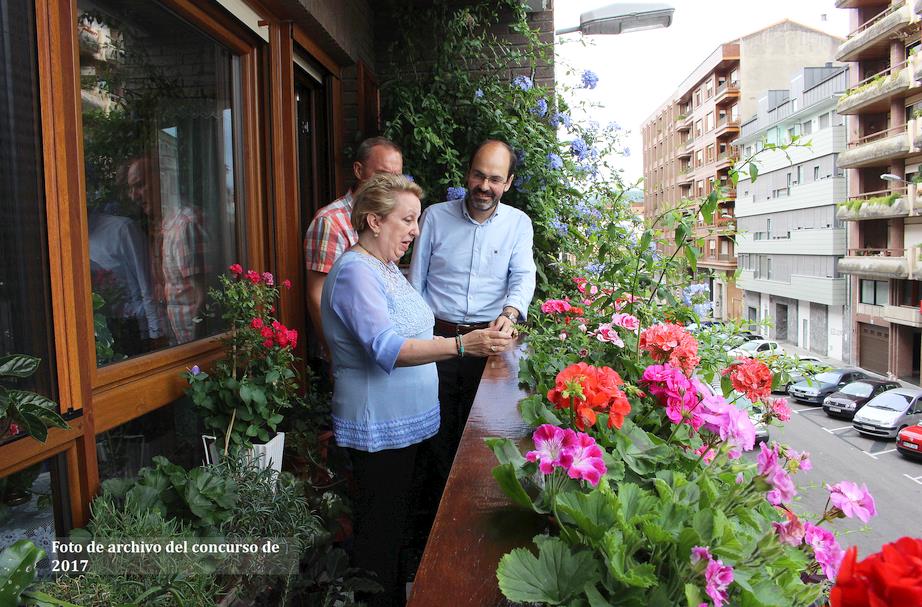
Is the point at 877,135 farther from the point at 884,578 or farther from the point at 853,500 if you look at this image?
the point at 884,578

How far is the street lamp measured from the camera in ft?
13.6

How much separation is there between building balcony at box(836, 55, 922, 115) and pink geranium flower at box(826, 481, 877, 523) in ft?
7.37

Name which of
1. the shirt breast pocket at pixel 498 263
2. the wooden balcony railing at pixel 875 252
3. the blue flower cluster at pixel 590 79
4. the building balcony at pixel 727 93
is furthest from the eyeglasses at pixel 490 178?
the building balcony at pixel 727 93

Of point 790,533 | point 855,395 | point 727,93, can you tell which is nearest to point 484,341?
point 790,533

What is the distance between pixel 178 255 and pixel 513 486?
1.53 meters

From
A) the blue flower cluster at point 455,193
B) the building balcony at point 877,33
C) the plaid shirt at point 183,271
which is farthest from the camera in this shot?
the blue flower cluster at point 455,193

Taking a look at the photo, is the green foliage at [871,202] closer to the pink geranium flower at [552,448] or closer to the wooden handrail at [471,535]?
the wooden handrail at [471,535]

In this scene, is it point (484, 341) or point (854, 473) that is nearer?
point (854, 473)

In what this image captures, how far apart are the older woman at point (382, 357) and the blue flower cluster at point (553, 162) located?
2.15m

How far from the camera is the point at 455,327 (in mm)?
2549

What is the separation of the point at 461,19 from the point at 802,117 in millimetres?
2072

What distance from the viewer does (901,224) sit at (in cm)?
309

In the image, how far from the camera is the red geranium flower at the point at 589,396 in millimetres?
974

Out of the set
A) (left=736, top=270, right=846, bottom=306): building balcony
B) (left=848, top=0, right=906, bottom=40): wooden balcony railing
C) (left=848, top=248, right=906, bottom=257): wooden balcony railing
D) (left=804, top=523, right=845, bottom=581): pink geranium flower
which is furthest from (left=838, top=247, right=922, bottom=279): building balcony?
(left=804, top=523, right=845, bottom=581): pink geranium flower
